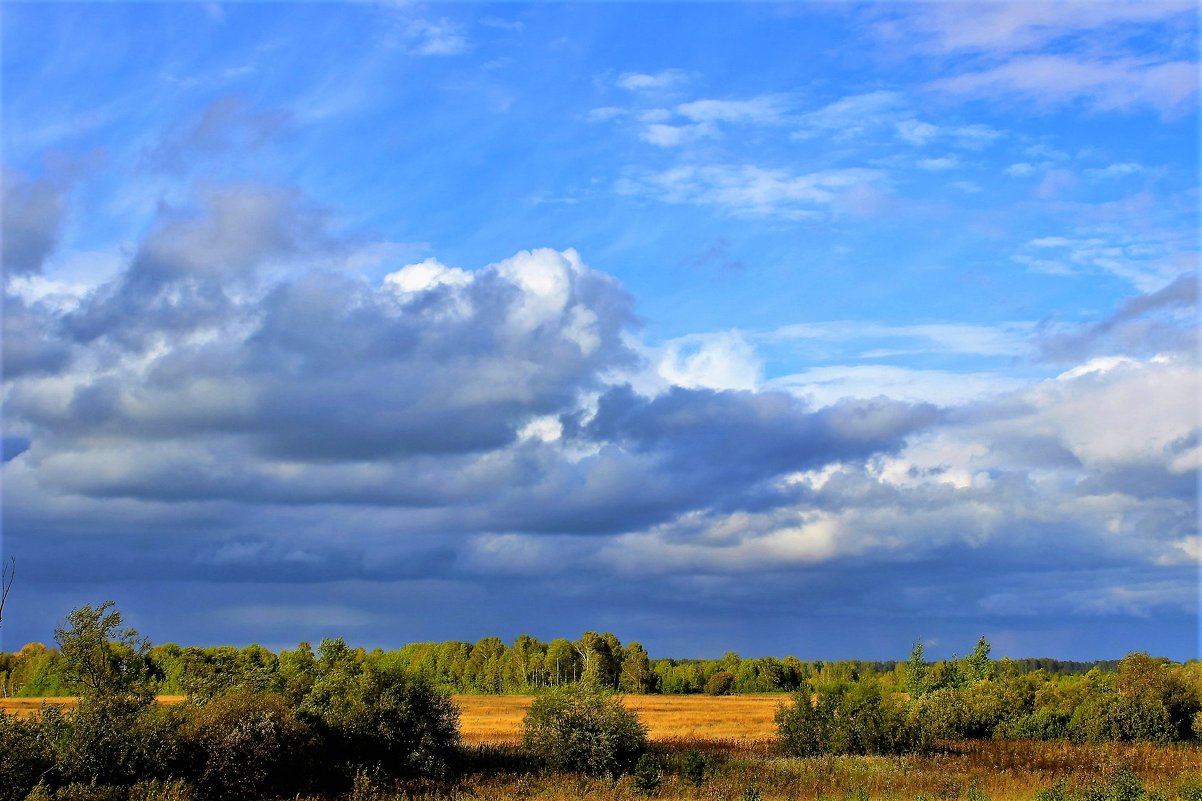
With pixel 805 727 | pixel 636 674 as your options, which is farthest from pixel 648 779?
pixel 636 674

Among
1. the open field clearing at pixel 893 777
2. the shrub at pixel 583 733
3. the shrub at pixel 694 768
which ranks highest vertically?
the shrub at pixel 583 733

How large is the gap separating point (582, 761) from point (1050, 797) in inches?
580

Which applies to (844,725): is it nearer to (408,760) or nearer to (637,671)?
(408,760)

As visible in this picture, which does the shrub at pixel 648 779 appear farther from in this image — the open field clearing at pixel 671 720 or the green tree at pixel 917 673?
the green tree at pixel 917 673

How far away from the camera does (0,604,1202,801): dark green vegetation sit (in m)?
23.5

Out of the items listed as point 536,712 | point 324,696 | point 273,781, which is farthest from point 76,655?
point 536,712

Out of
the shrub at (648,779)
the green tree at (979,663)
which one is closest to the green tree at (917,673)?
the green tree at (979,663)

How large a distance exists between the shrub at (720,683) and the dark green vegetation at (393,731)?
275ft

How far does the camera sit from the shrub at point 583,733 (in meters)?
33.2

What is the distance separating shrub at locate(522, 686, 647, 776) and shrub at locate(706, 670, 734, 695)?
104018 mm

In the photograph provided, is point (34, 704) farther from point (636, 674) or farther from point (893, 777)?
point (893, 777)

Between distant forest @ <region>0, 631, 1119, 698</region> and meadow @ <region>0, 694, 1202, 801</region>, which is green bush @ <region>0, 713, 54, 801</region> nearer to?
meadow @ <region>0, 694, 1202, 801</region>

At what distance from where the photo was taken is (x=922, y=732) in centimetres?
4150

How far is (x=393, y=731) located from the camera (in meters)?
31.4
